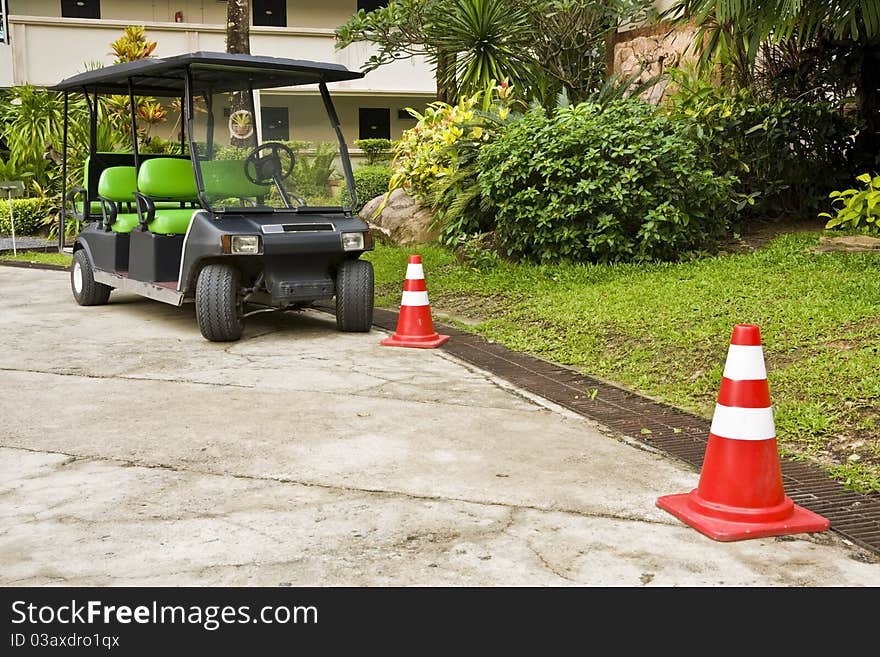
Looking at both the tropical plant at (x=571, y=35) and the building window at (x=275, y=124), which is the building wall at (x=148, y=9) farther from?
the building window at (x=275, y=124)

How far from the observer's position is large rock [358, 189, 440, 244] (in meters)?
12.0

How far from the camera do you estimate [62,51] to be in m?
20.7

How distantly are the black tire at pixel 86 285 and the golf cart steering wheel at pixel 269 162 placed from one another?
196cm

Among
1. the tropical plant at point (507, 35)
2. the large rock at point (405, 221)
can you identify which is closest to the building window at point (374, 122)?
the tropical plant at point (507, 35)

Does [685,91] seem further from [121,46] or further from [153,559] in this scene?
[121,46]

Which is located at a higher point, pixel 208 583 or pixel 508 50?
pixel 508 50

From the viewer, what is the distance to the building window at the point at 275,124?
25.7ft

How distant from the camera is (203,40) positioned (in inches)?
838

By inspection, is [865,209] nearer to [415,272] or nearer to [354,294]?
[415,272]

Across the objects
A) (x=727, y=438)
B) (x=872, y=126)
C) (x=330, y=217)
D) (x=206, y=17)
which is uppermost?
(x=206, y=17)

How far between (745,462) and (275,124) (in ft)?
17.4

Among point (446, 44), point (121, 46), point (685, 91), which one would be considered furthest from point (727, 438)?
point (121, 46)

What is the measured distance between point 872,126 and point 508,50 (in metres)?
4.14

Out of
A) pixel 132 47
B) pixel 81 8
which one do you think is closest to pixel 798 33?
pixel 132 47
